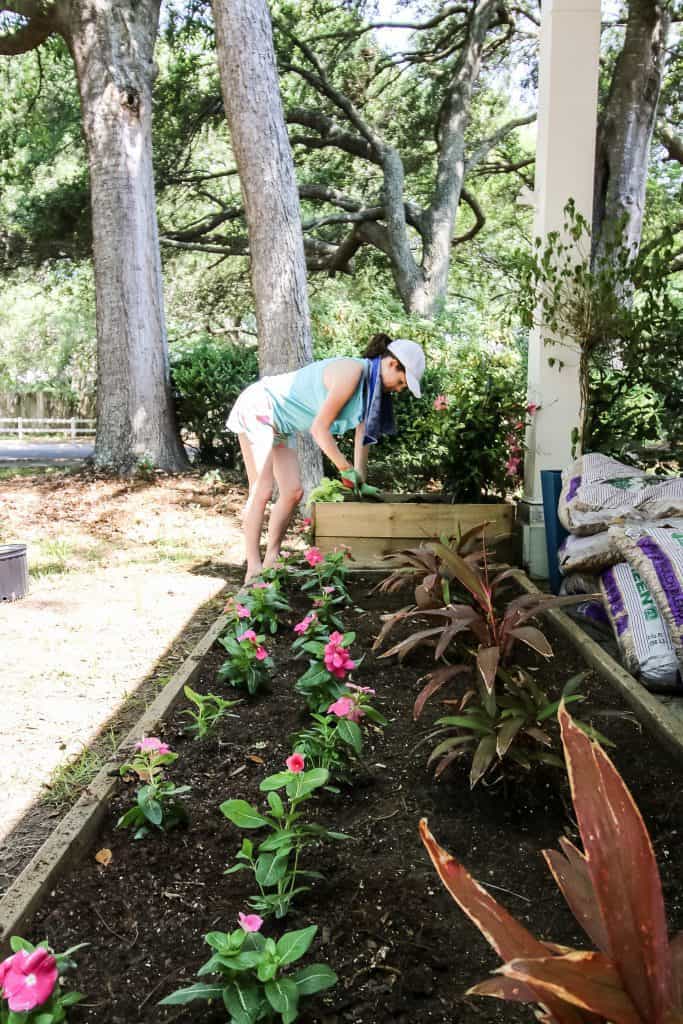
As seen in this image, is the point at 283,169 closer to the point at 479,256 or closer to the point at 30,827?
the point at 30,827

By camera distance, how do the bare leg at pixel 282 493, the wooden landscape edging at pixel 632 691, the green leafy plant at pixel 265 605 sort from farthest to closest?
the bare leg at pixel 282 493
the green leafy plant at pixel 265 605
the wooden landscape edging at pixel 632 691

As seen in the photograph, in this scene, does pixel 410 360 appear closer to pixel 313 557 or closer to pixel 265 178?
pixel 313 557

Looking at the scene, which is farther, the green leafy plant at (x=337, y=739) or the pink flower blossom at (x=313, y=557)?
the pink flower blossom at (x=313, y=557)

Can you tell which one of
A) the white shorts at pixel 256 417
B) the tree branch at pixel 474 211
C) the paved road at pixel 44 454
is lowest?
the paved road at pixel 44 454

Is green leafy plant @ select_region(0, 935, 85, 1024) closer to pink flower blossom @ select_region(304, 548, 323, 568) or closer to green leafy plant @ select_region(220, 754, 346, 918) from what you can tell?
green leafy plant @ select_region(220, 754, 346, 918)

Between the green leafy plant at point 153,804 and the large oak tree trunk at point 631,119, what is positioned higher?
the large oak tree trunk at point 631,119

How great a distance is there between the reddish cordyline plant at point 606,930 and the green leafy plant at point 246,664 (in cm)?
213

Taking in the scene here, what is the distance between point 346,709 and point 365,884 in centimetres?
43

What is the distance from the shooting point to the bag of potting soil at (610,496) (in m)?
3.53

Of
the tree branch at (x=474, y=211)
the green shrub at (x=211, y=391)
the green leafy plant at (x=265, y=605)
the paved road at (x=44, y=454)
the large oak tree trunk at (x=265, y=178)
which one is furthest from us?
the tree branch at (x=474, y=211)

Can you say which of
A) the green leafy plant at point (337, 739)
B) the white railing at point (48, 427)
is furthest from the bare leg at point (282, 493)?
the white railing at point (48, 427)

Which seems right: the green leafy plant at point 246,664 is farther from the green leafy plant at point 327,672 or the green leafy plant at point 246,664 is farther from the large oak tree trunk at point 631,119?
the large oak tree trunk at point 631,119

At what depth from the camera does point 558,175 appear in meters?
4.51

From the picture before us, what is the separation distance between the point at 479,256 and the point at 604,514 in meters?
15.7
